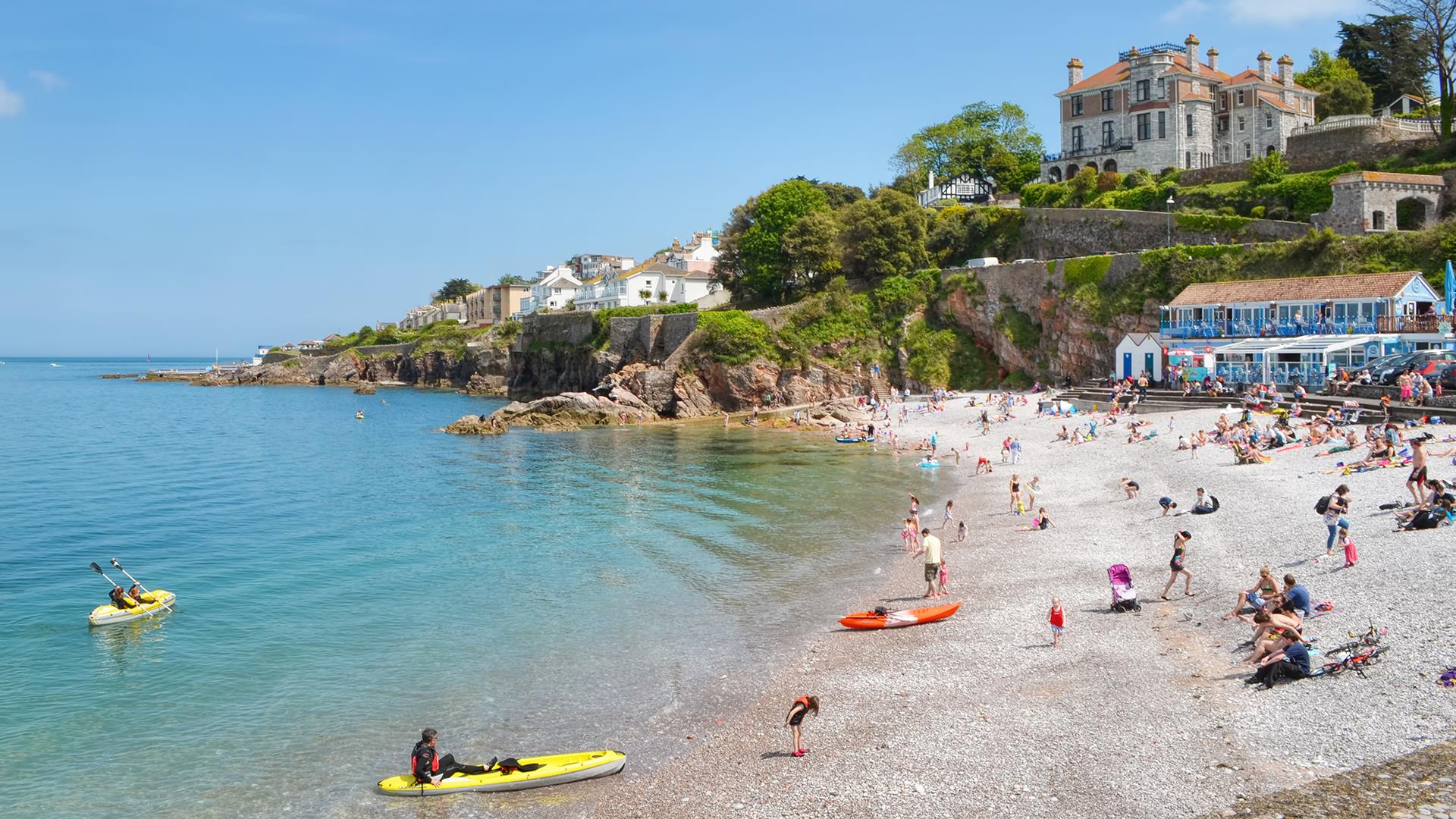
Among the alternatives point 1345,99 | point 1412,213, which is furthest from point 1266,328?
point 1345,99

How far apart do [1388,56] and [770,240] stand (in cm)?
4399

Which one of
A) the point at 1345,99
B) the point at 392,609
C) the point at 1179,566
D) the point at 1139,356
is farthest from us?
the point at 1345,99

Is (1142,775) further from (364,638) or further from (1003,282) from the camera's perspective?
(1003,282)

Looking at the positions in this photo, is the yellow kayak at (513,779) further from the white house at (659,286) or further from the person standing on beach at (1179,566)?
the white house at (659,286)

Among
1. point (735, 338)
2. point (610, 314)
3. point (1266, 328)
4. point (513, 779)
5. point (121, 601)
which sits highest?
point (610, 314)

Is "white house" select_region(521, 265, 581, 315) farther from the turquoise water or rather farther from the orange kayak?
the orange kayak

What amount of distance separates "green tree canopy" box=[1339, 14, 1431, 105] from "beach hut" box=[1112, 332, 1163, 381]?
32.2m

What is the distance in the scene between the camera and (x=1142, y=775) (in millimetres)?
10188

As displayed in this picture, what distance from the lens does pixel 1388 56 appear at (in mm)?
63781

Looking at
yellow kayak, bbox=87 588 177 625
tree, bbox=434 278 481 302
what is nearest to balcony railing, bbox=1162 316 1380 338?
yellow kayak, bbox=87 588 177 625

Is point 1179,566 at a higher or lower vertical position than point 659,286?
lower

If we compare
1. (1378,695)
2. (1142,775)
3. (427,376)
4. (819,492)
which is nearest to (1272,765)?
(1142,775)

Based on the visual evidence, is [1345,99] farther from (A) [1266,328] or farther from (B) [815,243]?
(B) [815,243]

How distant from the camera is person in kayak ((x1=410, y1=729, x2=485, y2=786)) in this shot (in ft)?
37.8
